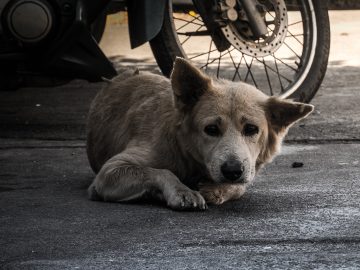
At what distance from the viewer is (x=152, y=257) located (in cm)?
425

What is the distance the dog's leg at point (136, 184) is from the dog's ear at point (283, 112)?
0.60 meters

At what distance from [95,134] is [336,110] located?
2966 mm

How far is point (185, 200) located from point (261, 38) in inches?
127

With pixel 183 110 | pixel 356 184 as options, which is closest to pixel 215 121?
pixel 183 110

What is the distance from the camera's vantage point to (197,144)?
5348 millimetres

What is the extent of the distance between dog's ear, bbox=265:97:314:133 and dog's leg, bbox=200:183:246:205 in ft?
1.16

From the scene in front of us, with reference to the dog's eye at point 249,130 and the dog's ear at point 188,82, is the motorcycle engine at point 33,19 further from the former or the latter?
the dog's eye at point 249,130

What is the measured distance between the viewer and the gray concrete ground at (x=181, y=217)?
167 inches

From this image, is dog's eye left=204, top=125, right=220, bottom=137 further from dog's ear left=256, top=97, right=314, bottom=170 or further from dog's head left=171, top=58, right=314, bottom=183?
dog's ear left=256, top=97, right=314, bottom=170

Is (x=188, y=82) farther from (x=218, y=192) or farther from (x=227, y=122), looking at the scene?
(x=218, y=192)

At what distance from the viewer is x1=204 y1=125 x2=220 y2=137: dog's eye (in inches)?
208

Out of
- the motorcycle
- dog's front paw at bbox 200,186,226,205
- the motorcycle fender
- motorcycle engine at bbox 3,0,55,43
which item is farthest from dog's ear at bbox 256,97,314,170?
motorcycle engine at bbox 3,0,55,43

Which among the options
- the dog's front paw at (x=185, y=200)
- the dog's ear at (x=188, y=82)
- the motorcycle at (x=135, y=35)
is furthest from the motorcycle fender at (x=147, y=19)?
the dog's front paw at (x=185, y=200)

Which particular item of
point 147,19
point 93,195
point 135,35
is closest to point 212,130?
point 93,195
